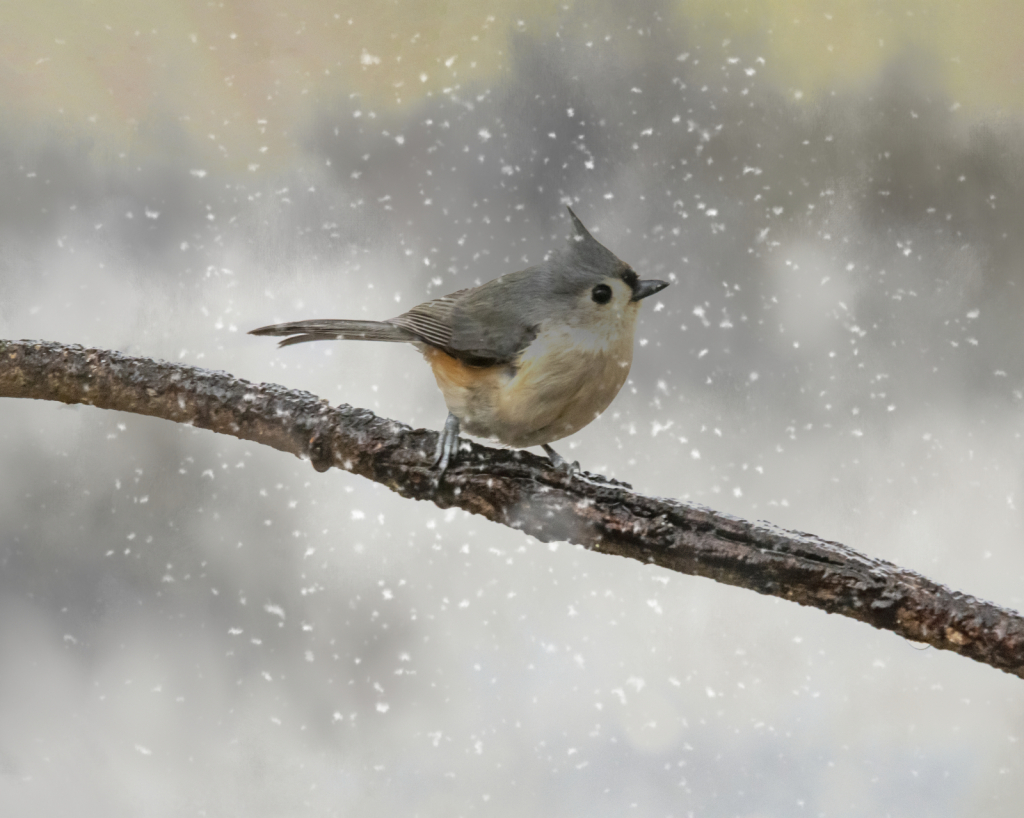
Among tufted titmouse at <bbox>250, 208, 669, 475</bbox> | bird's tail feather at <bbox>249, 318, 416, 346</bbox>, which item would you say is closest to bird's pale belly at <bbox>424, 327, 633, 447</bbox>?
tufted titmouse at <bbox>250, 208, 669, 475</bbox>

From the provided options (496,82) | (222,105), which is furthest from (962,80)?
(222,105)

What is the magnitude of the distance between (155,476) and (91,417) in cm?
18

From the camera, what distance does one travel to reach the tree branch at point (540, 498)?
0.98 m

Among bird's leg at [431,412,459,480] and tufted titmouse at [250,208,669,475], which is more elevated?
tufted titmouse at [250,208,669,475]

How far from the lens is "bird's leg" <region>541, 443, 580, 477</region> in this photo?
111 centimetres

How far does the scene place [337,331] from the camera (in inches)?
45.4

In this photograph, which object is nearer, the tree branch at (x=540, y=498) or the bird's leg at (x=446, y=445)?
the tree branch at (x=540, y=498)

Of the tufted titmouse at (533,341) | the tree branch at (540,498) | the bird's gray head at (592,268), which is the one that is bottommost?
the tree branch at (540,498)

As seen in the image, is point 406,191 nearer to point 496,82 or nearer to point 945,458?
point 496,82

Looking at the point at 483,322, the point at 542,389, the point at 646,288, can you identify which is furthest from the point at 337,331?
the point at 646,288

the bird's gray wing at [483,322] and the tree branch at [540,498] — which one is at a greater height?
the bird's gray wing at [483,322]

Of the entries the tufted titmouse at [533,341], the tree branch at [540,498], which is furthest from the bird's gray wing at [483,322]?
the tree branch at [540,498]

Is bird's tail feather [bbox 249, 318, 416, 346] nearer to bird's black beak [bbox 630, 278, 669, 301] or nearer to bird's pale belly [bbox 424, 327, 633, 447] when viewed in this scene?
bird's pale belly [bbox 424, 327, 633, 447]

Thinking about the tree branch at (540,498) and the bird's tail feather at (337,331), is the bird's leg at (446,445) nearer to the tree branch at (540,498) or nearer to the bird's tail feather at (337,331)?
the tree branch at (540,498)
